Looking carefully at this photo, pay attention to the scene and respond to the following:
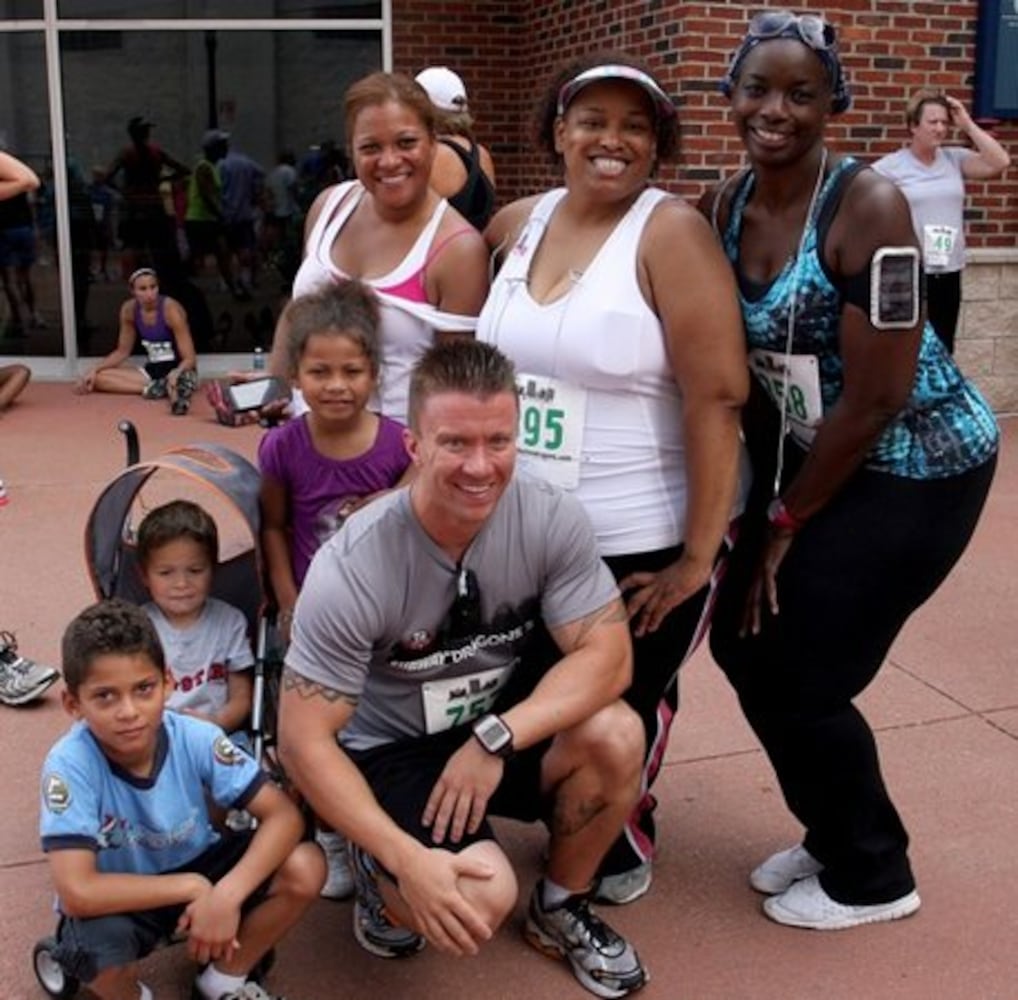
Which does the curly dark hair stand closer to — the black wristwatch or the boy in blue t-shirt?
the black wristwatch

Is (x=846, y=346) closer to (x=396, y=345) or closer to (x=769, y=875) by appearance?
(x=396, y=345)

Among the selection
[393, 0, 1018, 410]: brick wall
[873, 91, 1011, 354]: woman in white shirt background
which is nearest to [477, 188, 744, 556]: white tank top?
[393, 0, 1018, 410]: brick wall

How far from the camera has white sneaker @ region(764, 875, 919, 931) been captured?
3084mm

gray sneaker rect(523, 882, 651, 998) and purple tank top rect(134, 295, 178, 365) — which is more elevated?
purple tank top rect(134, 295, 178, 365)

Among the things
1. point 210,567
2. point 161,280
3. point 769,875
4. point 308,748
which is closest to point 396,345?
point 210,567

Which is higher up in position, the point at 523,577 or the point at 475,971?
the point at 523,577

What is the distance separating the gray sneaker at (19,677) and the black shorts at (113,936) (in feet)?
5.58

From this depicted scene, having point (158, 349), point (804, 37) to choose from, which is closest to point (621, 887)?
point (804, 37)

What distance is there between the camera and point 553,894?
2.97m

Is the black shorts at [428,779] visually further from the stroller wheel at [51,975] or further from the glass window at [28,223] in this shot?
the glass window at [28,223]

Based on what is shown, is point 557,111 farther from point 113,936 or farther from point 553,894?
point 113,936

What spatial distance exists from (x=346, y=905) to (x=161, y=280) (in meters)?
8.09

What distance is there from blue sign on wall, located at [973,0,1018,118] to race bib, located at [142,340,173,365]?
5616mm

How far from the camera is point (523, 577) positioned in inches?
107
